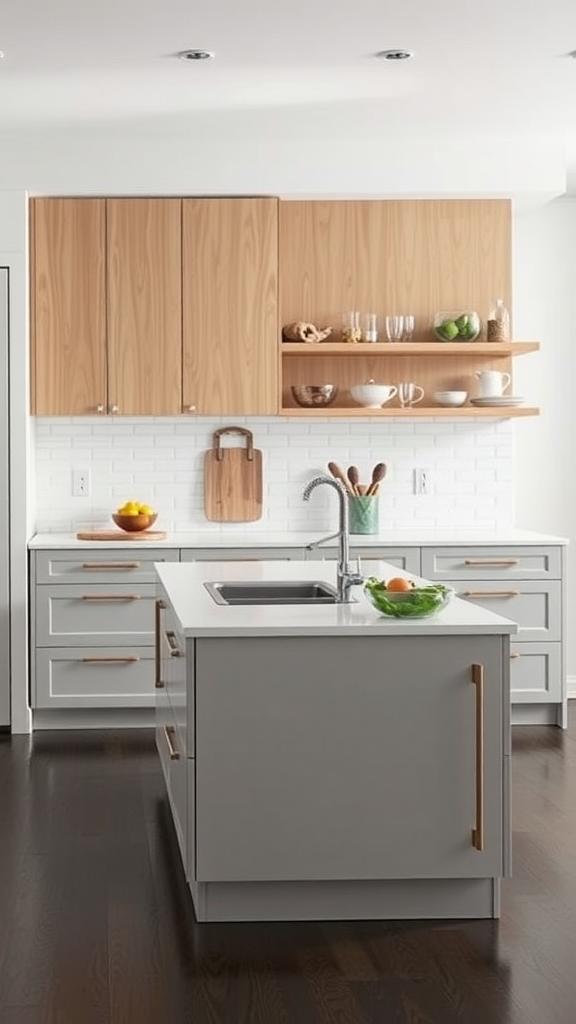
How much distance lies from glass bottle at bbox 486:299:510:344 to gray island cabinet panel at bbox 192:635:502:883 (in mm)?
3262

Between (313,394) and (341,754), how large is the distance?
326 cm

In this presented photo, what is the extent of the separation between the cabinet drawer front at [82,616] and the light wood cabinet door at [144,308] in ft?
2.86

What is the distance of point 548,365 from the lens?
7.23 m

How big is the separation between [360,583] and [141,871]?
109cm

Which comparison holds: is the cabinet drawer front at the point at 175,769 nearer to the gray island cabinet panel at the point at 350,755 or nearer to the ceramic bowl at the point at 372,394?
the gray island cabinet panel at the point at 350,755

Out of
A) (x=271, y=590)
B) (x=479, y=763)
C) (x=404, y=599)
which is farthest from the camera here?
(x=271, y=590)

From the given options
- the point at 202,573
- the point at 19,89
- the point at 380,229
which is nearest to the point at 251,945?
the point at 202,573

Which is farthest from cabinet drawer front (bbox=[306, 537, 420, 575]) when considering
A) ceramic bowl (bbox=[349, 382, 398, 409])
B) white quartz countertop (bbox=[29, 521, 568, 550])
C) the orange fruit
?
the orange fruit

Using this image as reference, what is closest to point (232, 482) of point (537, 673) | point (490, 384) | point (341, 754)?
point (490, 384)

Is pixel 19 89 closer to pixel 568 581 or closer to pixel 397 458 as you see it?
pixel 397 458

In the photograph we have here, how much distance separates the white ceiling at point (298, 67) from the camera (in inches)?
180

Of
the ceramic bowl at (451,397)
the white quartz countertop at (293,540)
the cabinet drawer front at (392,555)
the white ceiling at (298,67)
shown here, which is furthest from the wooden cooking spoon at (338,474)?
the white ceiling at (298,67)

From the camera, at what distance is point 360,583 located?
4.15m

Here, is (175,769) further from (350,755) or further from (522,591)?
(522,591)
